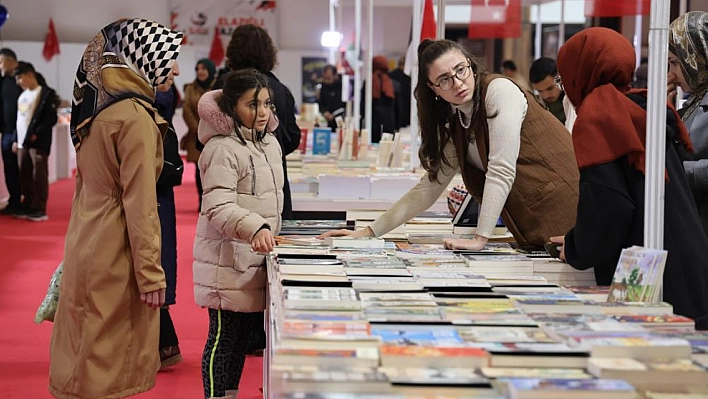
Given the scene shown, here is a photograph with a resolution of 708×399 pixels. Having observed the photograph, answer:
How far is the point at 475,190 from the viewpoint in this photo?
329 centimetres

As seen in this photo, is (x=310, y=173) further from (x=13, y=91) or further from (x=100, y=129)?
(x=13, y=91)

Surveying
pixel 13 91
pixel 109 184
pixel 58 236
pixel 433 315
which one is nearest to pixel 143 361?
pixel 109 184

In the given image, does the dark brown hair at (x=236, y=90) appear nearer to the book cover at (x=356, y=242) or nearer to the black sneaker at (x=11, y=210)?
the book cover at (x=356, y=242)

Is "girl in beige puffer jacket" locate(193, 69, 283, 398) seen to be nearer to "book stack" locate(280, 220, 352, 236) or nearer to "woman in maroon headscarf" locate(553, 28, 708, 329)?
"book stack" locate(280, 220, 352, 236)

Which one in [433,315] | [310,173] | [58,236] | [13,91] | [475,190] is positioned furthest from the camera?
[13,91]

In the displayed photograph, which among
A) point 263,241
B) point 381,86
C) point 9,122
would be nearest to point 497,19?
point 381,86

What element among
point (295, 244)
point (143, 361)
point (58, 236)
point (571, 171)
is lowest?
point (58, 236)

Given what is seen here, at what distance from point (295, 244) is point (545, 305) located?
3.53 feet

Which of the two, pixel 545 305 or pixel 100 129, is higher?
pixel 100 129

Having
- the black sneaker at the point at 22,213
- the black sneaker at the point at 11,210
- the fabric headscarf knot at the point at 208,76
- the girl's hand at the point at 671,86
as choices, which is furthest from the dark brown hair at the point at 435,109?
the black sneaker at the point at 11,210

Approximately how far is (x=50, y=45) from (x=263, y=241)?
16782mm

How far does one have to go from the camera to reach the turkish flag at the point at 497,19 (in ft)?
28.0

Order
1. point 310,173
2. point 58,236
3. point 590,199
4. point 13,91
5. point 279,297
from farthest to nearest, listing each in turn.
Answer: point 13,91, point 58,236, point 310,173, point 590,199, point 279,297

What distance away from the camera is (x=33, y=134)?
9.94 meters
